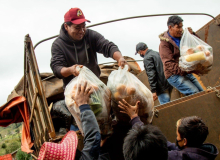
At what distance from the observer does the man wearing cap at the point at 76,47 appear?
2068 mm

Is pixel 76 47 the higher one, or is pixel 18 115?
pixel 76 47

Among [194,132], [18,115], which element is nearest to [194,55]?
[194,132]

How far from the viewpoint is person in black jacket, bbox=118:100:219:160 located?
4.16ft

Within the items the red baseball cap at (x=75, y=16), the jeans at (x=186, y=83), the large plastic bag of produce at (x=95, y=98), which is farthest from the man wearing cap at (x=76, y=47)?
the jeans at (x=186, y=83)

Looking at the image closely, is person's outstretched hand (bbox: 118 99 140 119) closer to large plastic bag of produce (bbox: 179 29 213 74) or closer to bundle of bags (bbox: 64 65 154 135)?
bundle of bags (bbox: 64 65 154 135)

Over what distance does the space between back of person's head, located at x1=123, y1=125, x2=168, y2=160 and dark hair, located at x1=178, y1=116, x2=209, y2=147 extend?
1.29 ft

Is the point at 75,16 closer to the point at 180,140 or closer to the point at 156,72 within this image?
the point at 180,140

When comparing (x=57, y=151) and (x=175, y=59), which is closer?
(x=57, y=151)

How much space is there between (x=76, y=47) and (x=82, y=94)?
801 mm

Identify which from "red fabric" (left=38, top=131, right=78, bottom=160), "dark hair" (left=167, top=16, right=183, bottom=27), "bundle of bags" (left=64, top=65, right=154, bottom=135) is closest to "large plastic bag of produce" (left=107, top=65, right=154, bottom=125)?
"bundle of bags" (left=64, top=65, right=154, bottom=135)

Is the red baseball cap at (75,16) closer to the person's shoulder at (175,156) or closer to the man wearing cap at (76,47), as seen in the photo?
the man wearing cap at (76,47)

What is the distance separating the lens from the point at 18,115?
2785 millimetres

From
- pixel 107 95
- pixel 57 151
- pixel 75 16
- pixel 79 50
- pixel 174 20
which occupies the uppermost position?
pixel 75 16

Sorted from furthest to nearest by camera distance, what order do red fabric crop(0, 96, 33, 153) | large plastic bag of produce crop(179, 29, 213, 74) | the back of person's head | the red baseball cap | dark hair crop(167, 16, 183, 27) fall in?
dark hair crop(167, 16, 183, 27) → red fabric crop(0, 96, 33, 153) → large plastic bag of produce crop(179, 29, 213, 74) → the red baseball cap → the back of person's head
